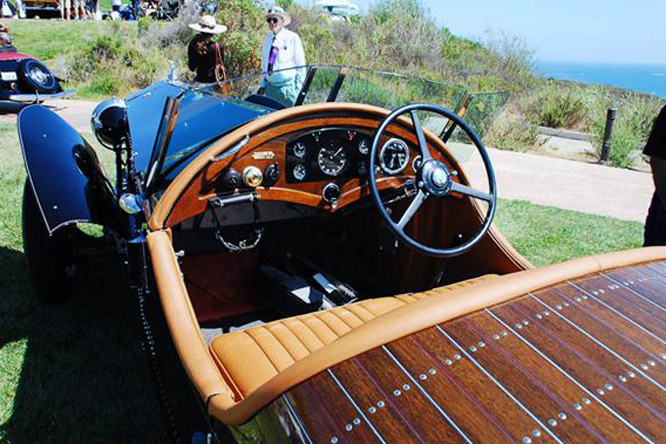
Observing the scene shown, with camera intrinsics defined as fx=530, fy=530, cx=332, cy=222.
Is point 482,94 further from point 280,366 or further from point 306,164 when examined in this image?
point 280,366

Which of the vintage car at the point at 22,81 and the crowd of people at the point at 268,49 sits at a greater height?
the crowd of people at the point at 268,49

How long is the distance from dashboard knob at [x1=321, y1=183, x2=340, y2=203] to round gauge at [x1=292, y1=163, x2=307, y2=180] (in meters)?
0.16

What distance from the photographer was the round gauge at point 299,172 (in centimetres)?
277

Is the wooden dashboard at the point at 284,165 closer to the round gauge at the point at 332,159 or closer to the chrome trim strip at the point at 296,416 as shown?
the round gauge at the point at 332,159

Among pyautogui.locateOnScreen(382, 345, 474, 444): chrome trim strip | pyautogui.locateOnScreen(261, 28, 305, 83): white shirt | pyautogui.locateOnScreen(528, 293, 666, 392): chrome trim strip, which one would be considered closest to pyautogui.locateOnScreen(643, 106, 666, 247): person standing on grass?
pyautogui.locateOnScreen(528, 293, 666, 392): chrome trim strip

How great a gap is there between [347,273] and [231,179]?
1327mm

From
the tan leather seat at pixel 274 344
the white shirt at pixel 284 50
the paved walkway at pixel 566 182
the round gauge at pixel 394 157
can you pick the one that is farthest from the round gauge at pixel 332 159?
the paved walkway at pixel 566 182

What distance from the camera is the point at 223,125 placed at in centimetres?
284

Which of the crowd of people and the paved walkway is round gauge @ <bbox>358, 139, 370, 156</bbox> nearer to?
the crowd of people

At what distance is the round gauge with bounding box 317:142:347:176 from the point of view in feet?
9.27

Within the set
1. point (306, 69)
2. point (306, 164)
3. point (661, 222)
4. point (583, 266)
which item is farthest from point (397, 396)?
point (661, 222)

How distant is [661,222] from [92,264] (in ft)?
12.4

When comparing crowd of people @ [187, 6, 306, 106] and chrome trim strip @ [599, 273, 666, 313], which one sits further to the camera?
crowd of people @ [187, 6, 306, 106]

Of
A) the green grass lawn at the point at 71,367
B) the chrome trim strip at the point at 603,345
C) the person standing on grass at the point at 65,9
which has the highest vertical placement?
the person standing on grass at the point at 65,9
